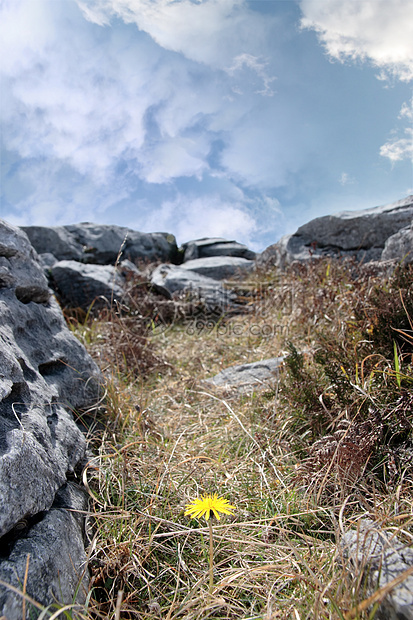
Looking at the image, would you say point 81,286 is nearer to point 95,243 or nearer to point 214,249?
point 95,243

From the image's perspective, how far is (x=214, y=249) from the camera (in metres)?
12.2

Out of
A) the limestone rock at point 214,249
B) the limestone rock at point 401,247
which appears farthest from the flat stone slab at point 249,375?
the limestone rock at point 214,249

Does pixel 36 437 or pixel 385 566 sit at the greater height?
pixel 36 437

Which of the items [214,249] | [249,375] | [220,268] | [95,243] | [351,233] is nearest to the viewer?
[249,375]

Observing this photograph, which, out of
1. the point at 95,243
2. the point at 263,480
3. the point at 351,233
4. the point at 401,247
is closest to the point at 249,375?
the point at 263,480

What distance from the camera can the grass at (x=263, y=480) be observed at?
130 centimetres

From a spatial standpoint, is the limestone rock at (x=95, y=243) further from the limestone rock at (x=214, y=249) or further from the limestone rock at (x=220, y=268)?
the limestone rock at (x=220, y=268)

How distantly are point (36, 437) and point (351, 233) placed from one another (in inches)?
244

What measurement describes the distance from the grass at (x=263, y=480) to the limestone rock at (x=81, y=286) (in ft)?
10.1

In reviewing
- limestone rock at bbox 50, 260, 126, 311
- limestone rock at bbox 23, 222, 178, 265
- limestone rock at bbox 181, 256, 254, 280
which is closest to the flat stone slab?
limestone rock at bbox 50, 260, 126, 311

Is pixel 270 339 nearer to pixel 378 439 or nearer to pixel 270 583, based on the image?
pixel 378 439

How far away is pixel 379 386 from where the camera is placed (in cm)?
217

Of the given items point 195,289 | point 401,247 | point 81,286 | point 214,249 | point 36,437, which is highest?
point 214,249

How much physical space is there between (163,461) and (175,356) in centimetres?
254
